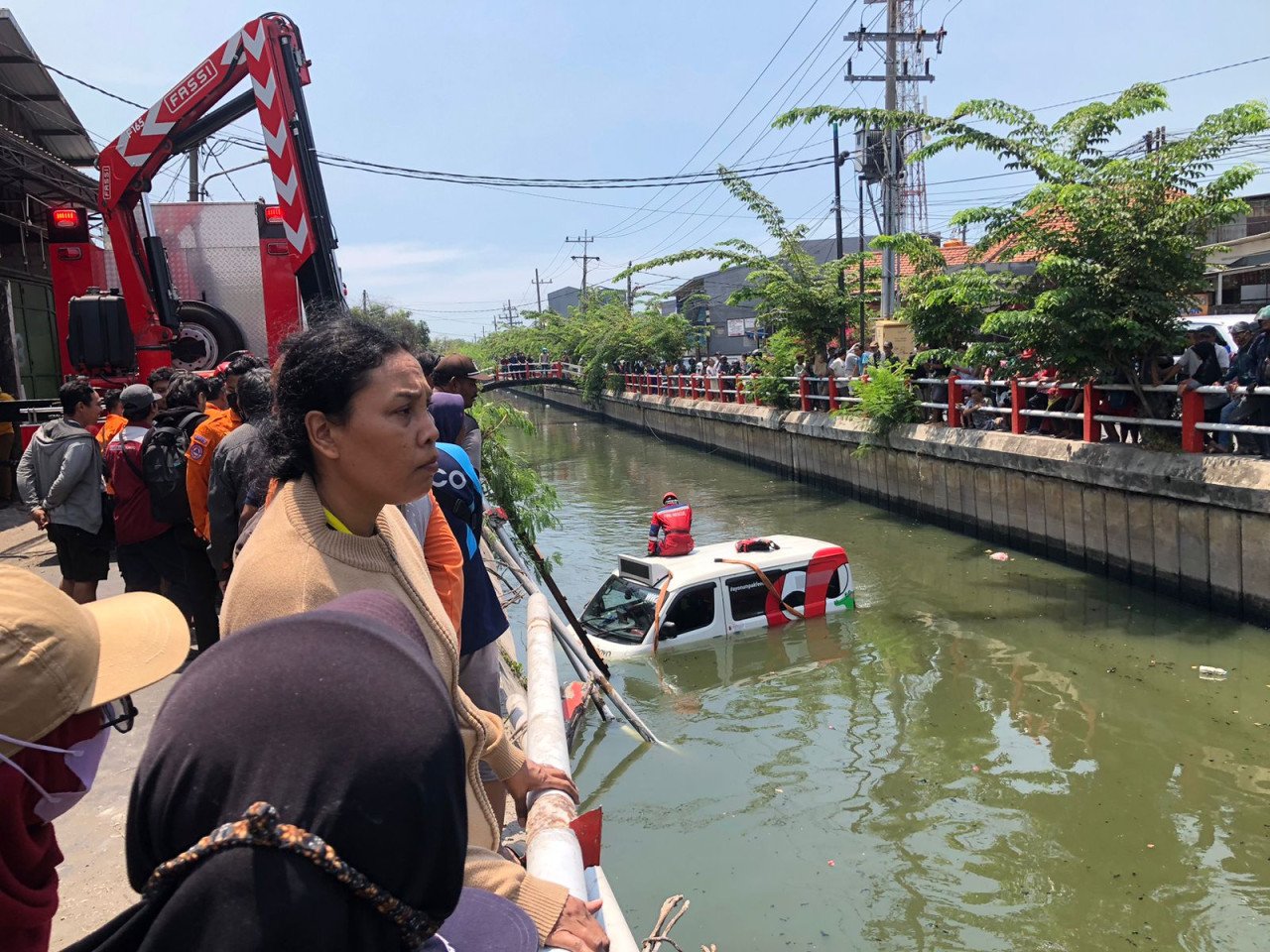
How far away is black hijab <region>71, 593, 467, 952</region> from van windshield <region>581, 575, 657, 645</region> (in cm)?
906

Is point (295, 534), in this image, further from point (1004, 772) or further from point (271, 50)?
point (271, 50)

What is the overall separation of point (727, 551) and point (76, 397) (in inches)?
270

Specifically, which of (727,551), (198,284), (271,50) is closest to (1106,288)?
(727,551)

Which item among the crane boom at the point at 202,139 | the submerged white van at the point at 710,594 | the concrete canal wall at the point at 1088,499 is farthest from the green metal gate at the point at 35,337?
the concrete canal wall at the point at 1088,499

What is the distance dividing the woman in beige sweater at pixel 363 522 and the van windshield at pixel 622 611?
320 inches

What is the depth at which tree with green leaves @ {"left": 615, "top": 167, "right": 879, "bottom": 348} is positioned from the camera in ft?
74.0

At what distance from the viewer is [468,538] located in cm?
300

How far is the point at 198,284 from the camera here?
9820mm

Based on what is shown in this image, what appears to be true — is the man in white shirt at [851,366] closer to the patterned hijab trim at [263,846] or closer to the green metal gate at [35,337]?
the green metal gate at [35,337]

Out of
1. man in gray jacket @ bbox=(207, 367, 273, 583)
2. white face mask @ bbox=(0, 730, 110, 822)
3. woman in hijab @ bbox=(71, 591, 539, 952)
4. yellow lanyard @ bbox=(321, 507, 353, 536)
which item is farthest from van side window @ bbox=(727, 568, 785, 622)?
woman in hijab @ bbox=(71, 591, 539, 952)

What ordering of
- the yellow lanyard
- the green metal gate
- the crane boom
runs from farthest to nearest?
the green metal gate
the crane boom
the yellow lanyard

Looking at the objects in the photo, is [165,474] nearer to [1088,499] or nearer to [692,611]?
[692,611]

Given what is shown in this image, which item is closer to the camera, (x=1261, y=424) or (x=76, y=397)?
(x=76, y=397)

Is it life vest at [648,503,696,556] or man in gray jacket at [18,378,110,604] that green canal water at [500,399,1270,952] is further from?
man in gray jacket at [18,378,110,604]
